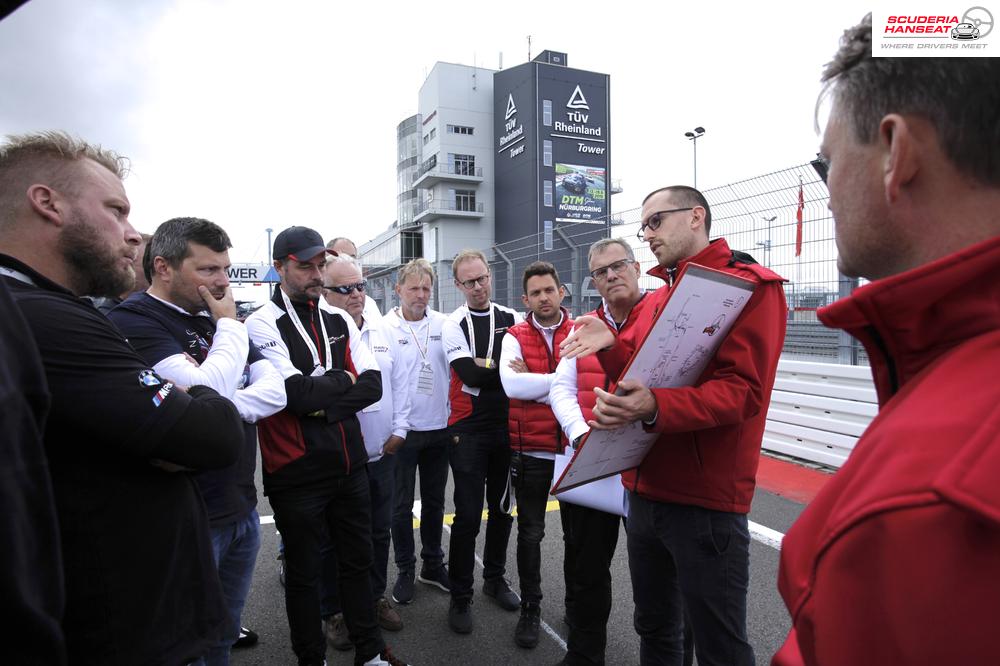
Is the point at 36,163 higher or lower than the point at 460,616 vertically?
higher

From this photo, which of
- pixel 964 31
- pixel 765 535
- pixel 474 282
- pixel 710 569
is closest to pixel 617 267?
pixel 474 282

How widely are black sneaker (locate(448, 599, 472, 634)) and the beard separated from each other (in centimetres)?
264

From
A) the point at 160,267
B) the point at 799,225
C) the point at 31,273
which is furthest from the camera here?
the point at 799,225

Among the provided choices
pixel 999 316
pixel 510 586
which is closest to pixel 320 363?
pixel 510 586

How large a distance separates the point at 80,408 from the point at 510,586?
3.06m

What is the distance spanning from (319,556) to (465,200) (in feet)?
139

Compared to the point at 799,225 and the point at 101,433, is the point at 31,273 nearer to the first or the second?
the point at 101,433

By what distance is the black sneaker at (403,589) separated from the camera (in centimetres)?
365

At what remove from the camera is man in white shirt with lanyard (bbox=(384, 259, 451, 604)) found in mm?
3888

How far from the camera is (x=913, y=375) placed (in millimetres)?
809

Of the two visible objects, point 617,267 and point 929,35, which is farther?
point 617,267

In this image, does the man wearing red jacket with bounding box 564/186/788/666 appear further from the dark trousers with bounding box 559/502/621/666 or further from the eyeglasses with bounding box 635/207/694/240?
the dark trousers with bounding box 559/502/621/666

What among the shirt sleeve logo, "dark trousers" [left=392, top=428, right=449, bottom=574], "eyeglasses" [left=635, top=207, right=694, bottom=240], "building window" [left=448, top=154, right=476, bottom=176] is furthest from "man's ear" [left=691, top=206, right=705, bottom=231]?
"building window" [left=448, top=154, right=476, bottom=176]

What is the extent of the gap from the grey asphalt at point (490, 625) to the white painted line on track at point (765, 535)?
0.27 ft
